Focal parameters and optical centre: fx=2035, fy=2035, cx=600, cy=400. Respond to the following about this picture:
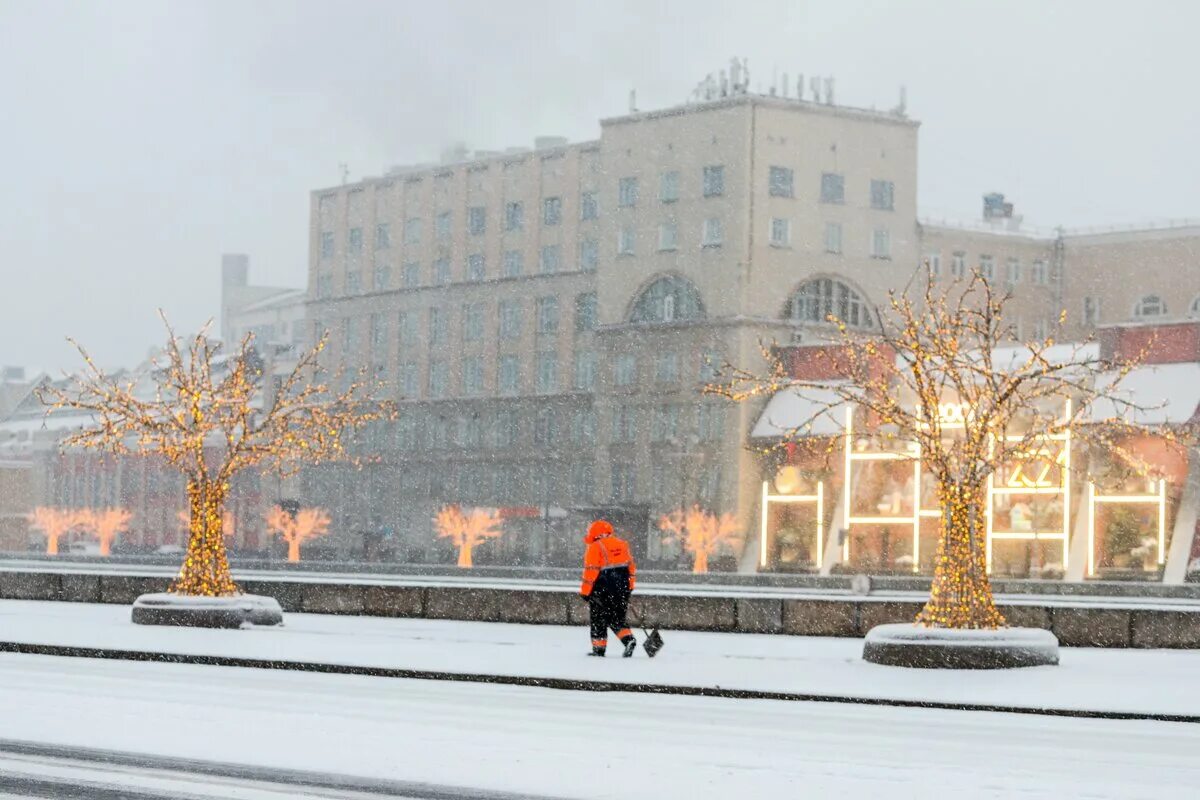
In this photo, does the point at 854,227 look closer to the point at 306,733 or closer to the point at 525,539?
the point at 525,539

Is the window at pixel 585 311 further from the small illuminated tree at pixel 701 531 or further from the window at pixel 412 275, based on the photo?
the small illuminated tree at pixel 701 531

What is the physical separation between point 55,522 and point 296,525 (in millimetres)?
15804

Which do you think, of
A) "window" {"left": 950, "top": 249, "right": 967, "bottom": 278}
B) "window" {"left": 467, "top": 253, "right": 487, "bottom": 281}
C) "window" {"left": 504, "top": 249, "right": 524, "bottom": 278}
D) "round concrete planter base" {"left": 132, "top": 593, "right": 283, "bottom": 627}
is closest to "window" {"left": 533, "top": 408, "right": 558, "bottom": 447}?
"window" {"left": 504, "top": 249, "right": 524, "bottom": 278}

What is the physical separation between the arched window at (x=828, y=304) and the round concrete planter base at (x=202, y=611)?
60349 mm

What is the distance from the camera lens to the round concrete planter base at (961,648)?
25.2 metres

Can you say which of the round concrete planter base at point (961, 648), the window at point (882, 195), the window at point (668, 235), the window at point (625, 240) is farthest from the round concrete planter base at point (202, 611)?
the window at point (882, 195)

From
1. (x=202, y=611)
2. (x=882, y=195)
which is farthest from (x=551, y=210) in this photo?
(x=202, y=611)

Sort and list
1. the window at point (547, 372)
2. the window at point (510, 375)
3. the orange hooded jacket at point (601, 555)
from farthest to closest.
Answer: the window at point (510, 375) < the window at point (547, 372) < the orange hooded jacket at point (601, 555)

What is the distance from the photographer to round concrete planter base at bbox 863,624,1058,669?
2517cm

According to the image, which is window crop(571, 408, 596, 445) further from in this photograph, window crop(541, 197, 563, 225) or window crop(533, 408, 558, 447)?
window crop(541, 197, 563, 225)

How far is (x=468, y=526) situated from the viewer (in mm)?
100250

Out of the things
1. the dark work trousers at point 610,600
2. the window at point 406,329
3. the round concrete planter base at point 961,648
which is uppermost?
the window at point 406,329

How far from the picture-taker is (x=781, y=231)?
302 ft

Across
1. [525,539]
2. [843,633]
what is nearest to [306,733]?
[843,633]
